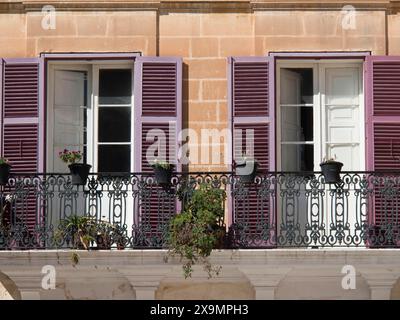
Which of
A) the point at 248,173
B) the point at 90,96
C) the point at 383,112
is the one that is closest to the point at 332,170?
the point at 248,173

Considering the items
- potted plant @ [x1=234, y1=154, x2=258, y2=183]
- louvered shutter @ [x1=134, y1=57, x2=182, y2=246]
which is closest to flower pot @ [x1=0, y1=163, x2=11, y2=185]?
louvered shutter @ [x1=134, y1=57, x2=182, y2=246]

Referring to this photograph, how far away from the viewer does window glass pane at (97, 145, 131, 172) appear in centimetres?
1441

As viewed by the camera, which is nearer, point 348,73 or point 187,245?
point 187,245

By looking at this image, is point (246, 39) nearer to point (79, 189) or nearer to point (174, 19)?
point (174, 19)

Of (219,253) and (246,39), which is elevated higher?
(246,39)

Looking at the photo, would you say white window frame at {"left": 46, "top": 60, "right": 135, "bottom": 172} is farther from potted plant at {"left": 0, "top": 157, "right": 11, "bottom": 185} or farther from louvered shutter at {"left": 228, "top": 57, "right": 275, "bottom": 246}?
louvered shutter at {"left": 228, "top": 57, "right": 275, "bottom": 246}

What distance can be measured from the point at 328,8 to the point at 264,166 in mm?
1948

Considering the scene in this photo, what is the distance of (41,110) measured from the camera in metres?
14.2

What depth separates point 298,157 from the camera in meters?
14.5

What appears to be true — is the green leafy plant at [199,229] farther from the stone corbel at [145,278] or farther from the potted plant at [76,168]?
the potted plant at [76,168]

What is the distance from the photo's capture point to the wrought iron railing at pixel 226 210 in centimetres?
1359

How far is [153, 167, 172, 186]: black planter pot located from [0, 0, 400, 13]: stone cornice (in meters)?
1.98

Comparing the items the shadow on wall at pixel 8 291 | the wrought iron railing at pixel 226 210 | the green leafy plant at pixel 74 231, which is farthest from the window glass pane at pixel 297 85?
the shadow on wall at pixel 8 291
